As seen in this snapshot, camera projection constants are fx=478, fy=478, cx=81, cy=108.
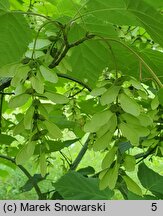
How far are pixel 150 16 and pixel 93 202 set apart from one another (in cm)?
47

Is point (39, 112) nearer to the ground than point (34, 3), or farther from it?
nearer to the ground

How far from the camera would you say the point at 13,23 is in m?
0.97

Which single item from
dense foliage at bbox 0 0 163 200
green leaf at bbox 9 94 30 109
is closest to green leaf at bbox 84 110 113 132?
dense foliage at bbox 0 0 163 200

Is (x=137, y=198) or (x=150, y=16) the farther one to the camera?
(x=137, y=198)

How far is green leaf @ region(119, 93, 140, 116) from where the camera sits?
2.56ft

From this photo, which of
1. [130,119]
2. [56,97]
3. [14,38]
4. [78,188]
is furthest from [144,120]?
[78,188]

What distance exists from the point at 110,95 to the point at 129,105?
0.12 feet

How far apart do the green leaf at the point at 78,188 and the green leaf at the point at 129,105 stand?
46 centimetres

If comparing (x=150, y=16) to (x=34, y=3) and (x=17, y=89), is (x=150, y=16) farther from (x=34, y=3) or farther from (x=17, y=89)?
(x=34, y=3)

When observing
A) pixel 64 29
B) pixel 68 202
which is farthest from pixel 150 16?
pixel 68 202

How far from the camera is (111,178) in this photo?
0.84 m

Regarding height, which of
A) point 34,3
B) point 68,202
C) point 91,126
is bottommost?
point 68,202

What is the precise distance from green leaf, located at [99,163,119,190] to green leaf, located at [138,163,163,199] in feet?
1.66

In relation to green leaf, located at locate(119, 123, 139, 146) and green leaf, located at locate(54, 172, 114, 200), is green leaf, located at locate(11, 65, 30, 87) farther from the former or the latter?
green leaf, located at locate(54, 172, 114, 200)
